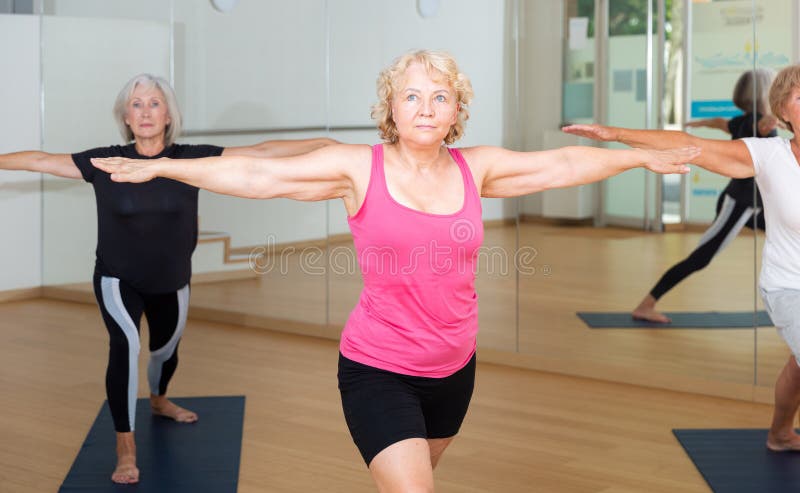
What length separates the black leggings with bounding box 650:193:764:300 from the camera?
4.96 m

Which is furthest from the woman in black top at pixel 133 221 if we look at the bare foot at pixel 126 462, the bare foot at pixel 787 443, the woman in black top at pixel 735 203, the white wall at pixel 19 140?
the white wall at pixel 19 140

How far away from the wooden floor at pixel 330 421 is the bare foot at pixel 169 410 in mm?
250

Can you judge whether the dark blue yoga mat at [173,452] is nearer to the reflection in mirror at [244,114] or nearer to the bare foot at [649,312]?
the reflection in mirror at [244,114]

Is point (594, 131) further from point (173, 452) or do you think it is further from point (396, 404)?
point (173, 452)

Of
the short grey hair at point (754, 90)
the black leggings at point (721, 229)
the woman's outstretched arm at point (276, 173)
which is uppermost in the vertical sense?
the short grey hair at point (754, 90)

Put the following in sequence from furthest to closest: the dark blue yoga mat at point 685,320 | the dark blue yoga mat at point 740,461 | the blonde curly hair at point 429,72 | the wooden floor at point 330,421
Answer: the dark blue yoga mat at point 685,320, the wooden floor at point 330,421, the dark blue yoga mat at point 740,461, the blonde curly hair at point 429,72

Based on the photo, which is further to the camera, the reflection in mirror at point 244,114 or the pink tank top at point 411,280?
the reflection in mirror at point 244,114

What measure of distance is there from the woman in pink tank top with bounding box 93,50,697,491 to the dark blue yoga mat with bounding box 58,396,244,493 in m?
1.41

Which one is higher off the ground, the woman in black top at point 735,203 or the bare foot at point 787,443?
the woman in black top at point 735,203

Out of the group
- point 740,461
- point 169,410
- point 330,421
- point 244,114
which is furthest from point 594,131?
point 244,114

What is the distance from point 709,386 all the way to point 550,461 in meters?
1.29

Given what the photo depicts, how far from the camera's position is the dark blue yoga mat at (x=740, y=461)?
3.80 m

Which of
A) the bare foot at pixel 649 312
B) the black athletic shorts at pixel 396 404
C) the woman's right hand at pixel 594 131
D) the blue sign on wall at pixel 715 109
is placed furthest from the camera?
the bare foot at pixel 649 312

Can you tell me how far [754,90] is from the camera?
15.8 ft
